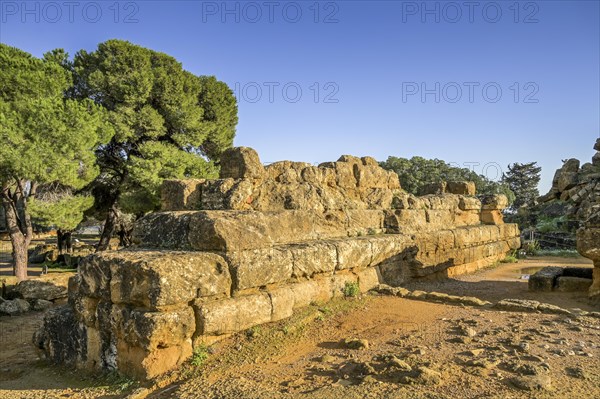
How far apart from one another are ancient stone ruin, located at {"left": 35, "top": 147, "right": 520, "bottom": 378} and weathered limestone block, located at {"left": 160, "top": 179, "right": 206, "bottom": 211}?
16mm

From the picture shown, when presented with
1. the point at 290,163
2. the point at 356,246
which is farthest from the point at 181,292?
the point at 290,163

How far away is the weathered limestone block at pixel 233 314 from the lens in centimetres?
391

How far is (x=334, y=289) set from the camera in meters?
5.71

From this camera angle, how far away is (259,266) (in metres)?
4.58

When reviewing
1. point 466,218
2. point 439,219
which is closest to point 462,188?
point 466,218

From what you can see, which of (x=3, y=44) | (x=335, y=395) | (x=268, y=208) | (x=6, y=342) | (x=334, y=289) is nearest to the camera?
(x=335, y=395)

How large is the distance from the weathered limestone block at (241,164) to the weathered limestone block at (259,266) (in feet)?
5.13

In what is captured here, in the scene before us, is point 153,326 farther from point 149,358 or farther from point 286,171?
point 286,171

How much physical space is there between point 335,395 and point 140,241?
329 centimetres

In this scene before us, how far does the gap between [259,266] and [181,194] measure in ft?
6.86

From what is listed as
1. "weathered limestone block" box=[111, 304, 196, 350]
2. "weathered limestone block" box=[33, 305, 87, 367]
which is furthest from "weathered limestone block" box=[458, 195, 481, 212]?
"weathered limestone block" box=[33, 305, 87, 367]

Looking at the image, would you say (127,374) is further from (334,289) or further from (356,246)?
(356,246)

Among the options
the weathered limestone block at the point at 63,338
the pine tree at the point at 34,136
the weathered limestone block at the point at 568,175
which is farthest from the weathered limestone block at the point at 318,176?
the weathered limestone block at the point at 568,175

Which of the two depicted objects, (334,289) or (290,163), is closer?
(334,289)
